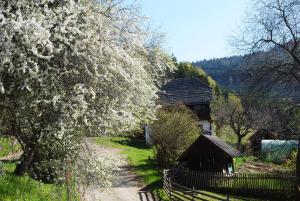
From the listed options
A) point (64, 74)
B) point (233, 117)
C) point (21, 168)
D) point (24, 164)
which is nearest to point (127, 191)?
point (21, 168)

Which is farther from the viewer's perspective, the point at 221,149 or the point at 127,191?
the point at 221,149

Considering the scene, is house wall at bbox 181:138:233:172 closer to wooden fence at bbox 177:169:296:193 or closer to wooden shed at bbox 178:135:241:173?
wooden shed at bbox 178:135:241:173

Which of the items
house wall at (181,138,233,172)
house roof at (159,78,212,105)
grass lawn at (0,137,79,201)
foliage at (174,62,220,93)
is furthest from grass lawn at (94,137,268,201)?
foliage at (174,62,220,93)

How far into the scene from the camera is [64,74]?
9.33 meters

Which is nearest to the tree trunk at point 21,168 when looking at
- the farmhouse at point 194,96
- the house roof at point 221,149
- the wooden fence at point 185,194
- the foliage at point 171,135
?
the wooden fence at point 185,194

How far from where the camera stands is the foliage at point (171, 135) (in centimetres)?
3400

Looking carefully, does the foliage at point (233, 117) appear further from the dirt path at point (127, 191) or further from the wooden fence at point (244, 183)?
the dirt path at point (127, 191)

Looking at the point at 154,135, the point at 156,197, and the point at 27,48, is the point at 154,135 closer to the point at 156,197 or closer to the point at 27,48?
the point at 156,197

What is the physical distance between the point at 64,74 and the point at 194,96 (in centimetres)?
5073

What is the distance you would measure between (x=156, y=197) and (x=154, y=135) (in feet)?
35.0

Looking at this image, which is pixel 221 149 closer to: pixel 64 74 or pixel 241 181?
pixel 241 181

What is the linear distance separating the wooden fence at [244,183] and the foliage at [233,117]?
22.0 m

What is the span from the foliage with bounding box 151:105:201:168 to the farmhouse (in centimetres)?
2160

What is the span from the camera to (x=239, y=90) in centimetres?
2152
